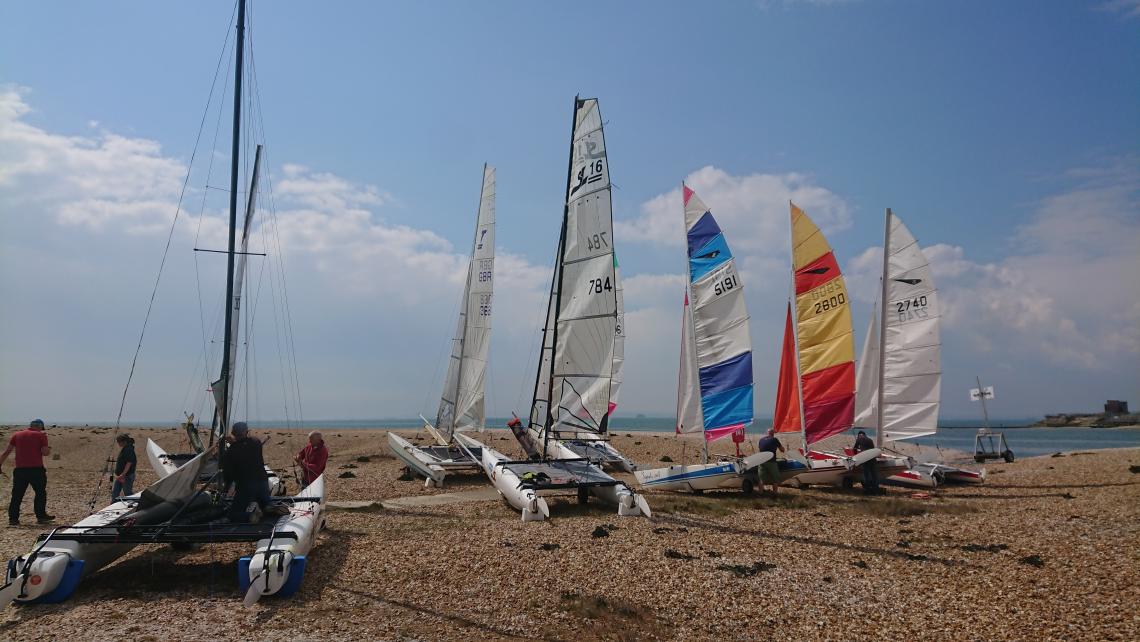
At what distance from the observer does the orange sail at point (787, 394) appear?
61.0 feet

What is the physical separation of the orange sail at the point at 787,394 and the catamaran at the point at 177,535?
13436mm

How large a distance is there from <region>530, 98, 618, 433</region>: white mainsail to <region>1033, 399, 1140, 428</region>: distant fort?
313 feet

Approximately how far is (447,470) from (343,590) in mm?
10195

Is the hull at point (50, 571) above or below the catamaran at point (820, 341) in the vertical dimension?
below

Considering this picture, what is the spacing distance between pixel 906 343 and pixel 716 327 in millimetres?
5480

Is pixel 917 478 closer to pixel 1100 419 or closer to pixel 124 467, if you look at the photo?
pixel 124 467

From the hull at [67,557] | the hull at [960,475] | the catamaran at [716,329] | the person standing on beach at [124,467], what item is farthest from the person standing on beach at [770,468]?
the person standing on beach at [124,467]

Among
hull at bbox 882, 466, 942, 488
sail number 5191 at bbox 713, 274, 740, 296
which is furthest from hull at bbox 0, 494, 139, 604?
hull at bbox 882, 466, 942, 488

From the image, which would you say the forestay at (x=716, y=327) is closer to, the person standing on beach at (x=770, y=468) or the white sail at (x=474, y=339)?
the person standing on beach at (x=770, y=468)

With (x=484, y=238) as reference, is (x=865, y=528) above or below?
below

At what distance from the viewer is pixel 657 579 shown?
7.18 metres

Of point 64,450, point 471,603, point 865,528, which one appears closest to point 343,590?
point 471,603

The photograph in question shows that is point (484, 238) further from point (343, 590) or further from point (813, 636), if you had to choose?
point (813, 636)

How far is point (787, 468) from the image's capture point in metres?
13.8
